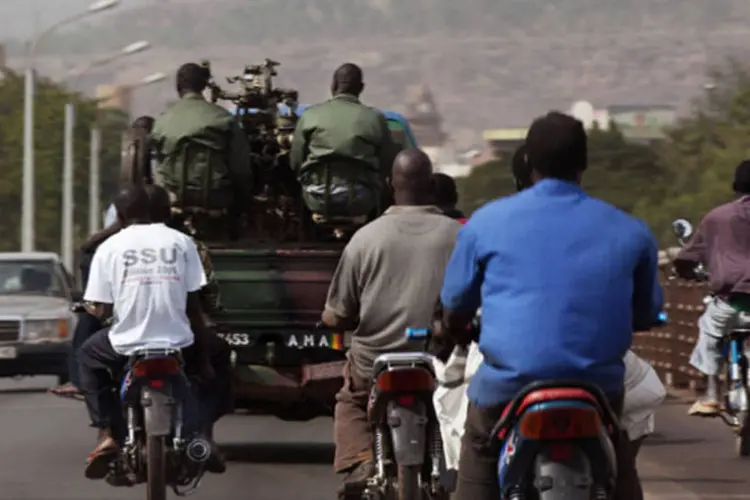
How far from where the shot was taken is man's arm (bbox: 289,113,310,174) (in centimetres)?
1535

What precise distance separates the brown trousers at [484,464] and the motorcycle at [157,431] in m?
3.84

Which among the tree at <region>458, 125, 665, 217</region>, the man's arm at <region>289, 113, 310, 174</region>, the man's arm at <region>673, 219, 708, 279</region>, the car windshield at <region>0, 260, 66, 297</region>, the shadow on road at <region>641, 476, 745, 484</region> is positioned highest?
the man's arm at <region>289, 113, 310, 174</region>

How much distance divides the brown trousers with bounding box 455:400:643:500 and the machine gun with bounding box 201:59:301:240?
922 centimetres

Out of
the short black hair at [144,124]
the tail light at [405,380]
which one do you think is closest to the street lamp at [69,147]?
the short black hair at [144,124]

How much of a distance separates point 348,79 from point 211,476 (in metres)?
2.58

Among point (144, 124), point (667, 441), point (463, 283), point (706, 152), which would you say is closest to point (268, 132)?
point (144, 124)

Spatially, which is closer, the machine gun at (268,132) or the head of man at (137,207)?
the head of man at (137,207)

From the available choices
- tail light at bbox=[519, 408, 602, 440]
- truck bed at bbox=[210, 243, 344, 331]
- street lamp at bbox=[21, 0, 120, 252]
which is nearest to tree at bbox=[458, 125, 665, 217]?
street lamp at bbox=[21, 0, 120, 252]

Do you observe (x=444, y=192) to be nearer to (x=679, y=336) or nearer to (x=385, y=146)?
(x=385, y=146)

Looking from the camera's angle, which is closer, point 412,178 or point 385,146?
point 412,178

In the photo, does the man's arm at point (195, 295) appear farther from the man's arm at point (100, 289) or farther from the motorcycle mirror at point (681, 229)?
the motorcycle mirror at point (681, 229)

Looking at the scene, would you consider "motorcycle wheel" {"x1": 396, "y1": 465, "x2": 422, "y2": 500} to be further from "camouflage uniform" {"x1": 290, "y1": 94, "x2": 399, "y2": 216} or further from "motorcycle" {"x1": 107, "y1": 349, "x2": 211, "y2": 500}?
"camouflage uniform" {"x1": 290, "y1": 94, "x2": 399, "y2": 216}

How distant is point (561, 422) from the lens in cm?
725

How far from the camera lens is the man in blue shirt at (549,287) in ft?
24.5
